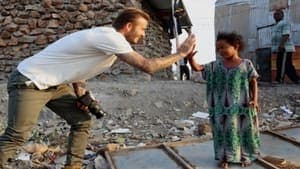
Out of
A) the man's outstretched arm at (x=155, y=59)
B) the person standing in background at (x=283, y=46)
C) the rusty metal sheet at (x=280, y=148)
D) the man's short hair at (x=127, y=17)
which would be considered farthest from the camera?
the person standing in background at (x=283, y=46)

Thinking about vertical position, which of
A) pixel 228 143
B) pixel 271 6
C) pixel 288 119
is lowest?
pixel 288 119

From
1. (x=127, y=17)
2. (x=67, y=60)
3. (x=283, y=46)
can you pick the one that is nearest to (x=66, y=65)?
(x=67, y=60)

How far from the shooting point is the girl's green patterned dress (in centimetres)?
290

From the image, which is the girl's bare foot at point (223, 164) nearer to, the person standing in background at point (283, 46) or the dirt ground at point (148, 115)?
the dirt ground at point (148, 115)

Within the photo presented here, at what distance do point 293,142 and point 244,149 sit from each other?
744 millimetres

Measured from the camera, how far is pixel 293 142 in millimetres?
3518

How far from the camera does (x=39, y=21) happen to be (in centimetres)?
850

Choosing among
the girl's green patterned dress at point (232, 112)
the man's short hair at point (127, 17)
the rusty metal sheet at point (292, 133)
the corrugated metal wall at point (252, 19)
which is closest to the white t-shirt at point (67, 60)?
the man's short hair at point (127, 17)

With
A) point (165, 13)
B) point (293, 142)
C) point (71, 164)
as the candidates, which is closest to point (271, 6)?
point (165, 13)

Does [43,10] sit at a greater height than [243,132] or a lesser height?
greater

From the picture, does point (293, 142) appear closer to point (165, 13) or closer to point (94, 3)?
point (94, 3)

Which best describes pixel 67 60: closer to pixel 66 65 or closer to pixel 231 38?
pixel 66 65

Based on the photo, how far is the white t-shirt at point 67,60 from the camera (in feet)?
8.70

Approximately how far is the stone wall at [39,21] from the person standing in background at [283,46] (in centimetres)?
275
